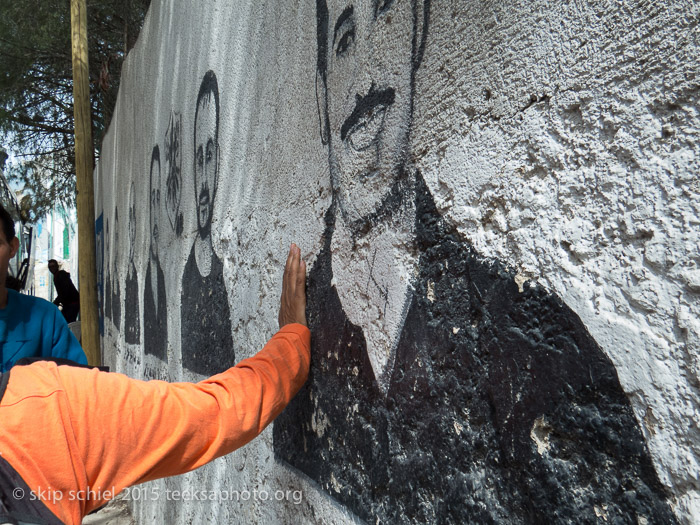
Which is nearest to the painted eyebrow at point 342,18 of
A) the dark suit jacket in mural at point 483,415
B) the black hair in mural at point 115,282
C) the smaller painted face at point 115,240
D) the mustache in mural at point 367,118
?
the mustache in mural at point 367,118

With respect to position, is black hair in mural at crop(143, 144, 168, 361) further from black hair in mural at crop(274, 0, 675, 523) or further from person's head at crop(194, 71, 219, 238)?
black hair in mural at crop(274, 0, 675, 523)

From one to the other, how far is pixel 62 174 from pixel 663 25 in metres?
13.3

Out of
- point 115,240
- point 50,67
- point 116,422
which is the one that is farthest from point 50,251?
point 116,422

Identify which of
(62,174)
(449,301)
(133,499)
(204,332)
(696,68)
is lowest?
(133,499)

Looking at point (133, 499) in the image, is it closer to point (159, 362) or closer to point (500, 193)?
point (159, 362)

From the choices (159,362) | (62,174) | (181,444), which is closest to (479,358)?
(181,444)

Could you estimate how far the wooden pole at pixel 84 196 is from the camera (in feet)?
16.1

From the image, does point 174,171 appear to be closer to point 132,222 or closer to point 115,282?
point 132,222

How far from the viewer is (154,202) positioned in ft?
12.0

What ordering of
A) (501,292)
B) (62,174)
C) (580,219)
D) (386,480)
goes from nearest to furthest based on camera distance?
(580,219) → (501,292) → (386,480) → (62,174)

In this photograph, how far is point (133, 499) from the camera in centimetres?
430

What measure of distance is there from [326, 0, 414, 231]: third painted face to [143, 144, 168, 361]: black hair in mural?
2.19m

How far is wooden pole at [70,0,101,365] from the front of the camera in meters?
4.90

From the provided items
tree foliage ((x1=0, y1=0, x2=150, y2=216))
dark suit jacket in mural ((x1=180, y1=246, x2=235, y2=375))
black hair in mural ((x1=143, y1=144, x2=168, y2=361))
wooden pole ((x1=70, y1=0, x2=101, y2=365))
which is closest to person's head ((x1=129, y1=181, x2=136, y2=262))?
wooden pole ((x1=70, y1=0, x2=101, y2=365))
